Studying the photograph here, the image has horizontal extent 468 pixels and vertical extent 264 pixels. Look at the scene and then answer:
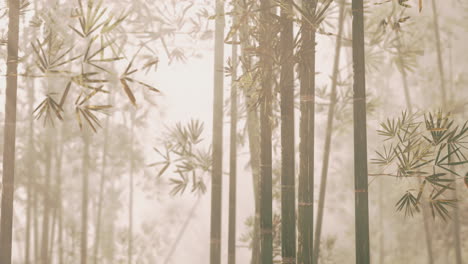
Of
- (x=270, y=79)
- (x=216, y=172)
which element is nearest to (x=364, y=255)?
(x=270, y=79)

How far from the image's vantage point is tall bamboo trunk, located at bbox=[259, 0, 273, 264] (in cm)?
258

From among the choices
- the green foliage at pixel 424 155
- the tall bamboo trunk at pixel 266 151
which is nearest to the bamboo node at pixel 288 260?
the tall bamboo trunk at pixel 266 151

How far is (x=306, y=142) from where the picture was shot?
256 cm

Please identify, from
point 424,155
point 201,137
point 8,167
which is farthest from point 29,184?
point 424,155

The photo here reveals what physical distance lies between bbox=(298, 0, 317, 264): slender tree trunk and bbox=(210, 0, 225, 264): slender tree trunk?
43.9 inches

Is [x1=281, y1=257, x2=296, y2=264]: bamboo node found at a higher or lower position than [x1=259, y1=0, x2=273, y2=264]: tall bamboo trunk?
lower

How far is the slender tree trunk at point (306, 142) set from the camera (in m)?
2.54

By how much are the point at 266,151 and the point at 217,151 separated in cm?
131

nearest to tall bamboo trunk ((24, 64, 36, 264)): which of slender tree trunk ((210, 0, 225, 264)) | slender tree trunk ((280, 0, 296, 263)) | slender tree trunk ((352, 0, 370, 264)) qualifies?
slender tree trunk ((210, 0, 225, 264))

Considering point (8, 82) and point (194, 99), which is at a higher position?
point (194, 99)

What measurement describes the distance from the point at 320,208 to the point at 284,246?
227 cm

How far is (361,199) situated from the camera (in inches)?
93.8

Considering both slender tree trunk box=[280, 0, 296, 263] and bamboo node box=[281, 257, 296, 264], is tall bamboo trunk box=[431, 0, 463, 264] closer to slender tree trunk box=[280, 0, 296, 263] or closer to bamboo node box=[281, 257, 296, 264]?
slender tree trunk box=[280, 0, 296, 263]

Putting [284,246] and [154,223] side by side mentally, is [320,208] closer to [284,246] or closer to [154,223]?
[284,246]
